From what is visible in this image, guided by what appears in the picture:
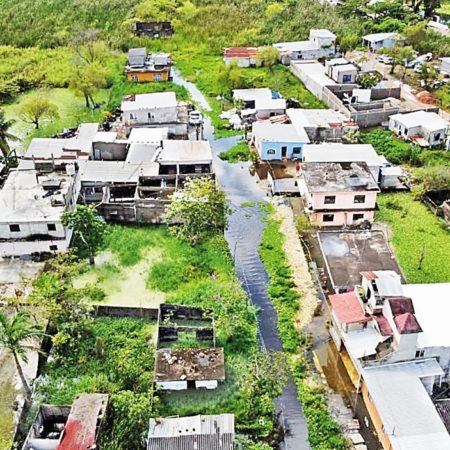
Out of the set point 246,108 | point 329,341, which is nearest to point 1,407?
point 329,341

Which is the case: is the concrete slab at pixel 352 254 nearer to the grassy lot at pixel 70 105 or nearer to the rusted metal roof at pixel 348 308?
the rusted metal roof at pixel 348 308

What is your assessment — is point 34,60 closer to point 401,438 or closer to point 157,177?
point 157,177

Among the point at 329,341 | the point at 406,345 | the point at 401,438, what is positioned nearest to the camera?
the point at 401,438

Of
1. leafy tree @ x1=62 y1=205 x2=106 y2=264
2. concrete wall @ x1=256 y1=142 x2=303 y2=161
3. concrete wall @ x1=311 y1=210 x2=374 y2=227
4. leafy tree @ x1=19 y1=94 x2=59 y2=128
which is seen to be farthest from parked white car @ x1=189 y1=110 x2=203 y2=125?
leafy tree @ x1=62 y1=205 x2=106 y2=264

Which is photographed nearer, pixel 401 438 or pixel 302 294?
pixel 401 438

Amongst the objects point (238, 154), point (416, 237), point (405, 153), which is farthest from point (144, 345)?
point (405, 153)

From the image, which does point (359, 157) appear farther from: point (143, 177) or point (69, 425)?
point (69, 425)

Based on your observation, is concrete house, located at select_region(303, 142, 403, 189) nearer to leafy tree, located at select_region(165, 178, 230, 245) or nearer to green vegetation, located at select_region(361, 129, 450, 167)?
green vegetation, located at select_region(361, 129, 450, 167)
